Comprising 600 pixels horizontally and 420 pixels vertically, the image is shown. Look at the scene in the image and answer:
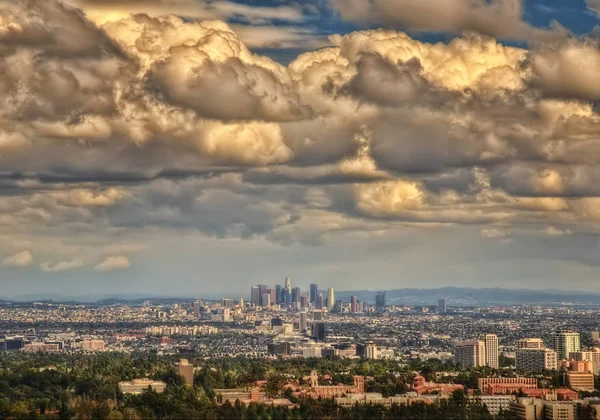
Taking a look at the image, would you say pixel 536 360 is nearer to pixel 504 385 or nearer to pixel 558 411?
pixel 504 385

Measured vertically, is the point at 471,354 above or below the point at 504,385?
above

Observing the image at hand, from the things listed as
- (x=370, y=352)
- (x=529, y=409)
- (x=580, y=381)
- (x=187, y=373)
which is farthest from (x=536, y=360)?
(x=529, y=409)

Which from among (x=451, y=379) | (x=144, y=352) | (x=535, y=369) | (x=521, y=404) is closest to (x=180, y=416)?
(x=521, y=404)

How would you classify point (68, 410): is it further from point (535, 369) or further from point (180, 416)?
point (535, 369)

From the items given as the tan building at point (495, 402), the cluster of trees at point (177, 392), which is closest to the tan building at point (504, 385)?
the tan building at point (495, 402)

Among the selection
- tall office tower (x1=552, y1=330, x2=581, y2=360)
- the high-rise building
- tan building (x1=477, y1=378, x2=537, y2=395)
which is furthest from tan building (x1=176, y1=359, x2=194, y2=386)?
tall office tower (x1=552, y1=330, x2=581, y2=360)

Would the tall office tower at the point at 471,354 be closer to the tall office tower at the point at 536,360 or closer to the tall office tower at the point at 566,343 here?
the tall office tower at the point at 536,360
